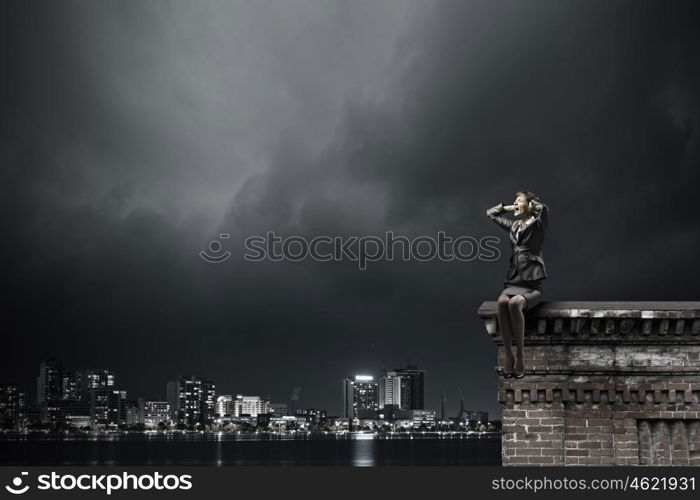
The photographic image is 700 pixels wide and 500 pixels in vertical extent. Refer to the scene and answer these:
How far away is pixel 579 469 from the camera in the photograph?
1167 cm

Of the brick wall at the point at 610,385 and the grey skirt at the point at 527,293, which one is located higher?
the grey skirt at the point at 527,293

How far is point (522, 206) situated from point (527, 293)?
46.0 inches

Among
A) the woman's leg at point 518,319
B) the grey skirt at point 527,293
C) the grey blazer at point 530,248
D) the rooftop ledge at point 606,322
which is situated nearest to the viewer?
the woman's leg at point 518,319

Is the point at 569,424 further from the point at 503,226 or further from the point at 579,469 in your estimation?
the point at 503,226

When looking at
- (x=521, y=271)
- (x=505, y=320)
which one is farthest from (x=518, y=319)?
(x=521, y=271)

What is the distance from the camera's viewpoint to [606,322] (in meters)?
12.0

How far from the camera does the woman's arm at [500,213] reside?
12117 mm

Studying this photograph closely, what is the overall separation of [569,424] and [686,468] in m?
1.53

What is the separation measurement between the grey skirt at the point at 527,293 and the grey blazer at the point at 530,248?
0.43 feet

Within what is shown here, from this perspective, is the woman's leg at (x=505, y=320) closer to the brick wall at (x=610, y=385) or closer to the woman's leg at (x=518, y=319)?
the woman's leg at (x=518, y=319)

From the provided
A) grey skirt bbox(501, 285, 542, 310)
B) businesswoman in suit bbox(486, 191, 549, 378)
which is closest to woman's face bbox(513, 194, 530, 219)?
businesswoman in suit bbox(486, 191, 549, 378)

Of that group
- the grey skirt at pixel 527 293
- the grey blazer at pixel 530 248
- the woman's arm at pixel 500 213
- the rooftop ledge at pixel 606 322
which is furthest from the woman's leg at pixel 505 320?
the woman's arm at pixel 500 213

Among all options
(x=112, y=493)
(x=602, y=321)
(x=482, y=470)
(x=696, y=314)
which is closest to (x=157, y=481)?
(x=112, y=493)

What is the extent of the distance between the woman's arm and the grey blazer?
0.13 feet
